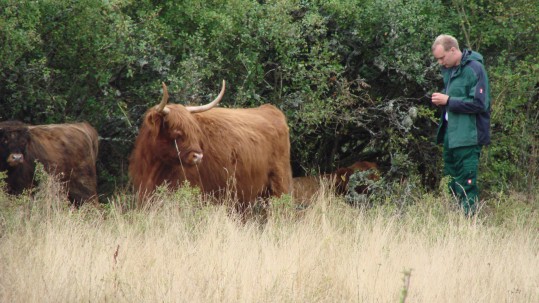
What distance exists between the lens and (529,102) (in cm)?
1256

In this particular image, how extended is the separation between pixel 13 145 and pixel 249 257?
4.60 metres

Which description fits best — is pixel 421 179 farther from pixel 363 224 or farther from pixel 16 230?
pixel 16 230

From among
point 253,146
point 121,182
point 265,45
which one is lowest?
point 121,182

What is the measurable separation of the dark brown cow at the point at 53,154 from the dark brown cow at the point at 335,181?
2601 mm

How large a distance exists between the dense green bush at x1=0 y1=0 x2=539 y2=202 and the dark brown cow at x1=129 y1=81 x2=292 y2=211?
59 cm

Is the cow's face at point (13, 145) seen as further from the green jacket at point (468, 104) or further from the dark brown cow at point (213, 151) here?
the green jacket at point (468, 104)

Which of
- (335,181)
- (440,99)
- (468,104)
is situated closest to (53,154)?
(335,181)

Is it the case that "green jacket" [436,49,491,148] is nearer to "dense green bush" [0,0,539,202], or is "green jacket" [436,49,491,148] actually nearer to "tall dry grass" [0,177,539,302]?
"tall dry grass" [0,177,539,302]

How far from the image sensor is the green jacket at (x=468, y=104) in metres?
10.0

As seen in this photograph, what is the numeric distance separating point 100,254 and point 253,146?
14.0 ft

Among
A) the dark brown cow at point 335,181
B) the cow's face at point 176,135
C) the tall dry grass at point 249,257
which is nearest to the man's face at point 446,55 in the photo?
the tall dry grass at point 249,257

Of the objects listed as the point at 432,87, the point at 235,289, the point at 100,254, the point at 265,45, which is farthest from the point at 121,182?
the point at 235,289

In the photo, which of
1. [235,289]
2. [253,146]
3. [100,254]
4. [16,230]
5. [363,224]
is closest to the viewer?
[235,289]

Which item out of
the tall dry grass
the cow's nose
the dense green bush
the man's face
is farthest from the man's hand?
the cow's nose
